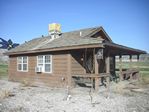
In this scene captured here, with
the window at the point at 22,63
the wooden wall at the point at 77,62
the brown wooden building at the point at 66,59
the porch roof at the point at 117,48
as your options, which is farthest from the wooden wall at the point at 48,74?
the porch roof at the point at 117,48

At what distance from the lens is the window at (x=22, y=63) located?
60.3 ft

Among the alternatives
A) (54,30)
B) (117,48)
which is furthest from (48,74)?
(117,48)

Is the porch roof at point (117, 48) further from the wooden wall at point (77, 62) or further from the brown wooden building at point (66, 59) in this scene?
the wooden wall at point (77, 62)

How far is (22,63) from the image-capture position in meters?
18.9

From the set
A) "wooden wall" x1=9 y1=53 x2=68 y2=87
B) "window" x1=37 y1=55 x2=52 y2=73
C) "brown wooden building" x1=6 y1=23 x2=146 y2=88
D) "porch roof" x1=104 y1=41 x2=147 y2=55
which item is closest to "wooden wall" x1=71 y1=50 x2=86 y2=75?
"brown wooden building" x1=6 y1=23 x2=146 y2=88

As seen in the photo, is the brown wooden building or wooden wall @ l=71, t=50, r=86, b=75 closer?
the brown wooden building

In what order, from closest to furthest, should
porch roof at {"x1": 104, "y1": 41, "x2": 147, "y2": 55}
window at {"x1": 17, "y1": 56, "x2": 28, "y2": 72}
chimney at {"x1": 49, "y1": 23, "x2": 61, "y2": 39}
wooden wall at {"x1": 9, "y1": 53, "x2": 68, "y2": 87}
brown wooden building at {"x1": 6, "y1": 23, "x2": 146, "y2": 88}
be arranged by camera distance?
porch roof at {"x1": 104, "y1": 41, "x2": 147, "y2": 55}
brown wooden building at {"x1": 6, "y1": 23, "x2": 146, "y2": 88}
wooden wall at {"x1": 9, "y1": 53, "x2": 68, "y2": 87}
window at {"x1": 17, "y1": 56, "x2": 28, "y2": 72}
chimney at {"x1": 49, "y1": 23, "x2": 61, "y2": 39}

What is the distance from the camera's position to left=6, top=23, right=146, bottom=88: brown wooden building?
12844 millimetres

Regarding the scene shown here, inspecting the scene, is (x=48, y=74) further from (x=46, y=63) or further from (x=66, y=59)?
(x=66, y=59)

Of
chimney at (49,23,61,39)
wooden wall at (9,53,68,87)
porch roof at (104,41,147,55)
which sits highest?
chimney at (49,23,61,39)

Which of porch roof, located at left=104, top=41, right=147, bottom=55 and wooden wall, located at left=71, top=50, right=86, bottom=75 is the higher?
porch roof, located at left=104, top=41, right=147, bottom=55

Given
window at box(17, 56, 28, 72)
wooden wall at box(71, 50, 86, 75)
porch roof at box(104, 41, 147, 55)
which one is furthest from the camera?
window at box(17, 56, 28, 72)

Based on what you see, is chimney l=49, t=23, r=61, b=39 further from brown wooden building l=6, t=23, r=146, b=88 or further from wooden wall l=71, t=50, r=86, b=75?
wooden wall l=71, t=50, r=86, b=75

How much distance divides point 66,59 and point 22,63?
657cm
